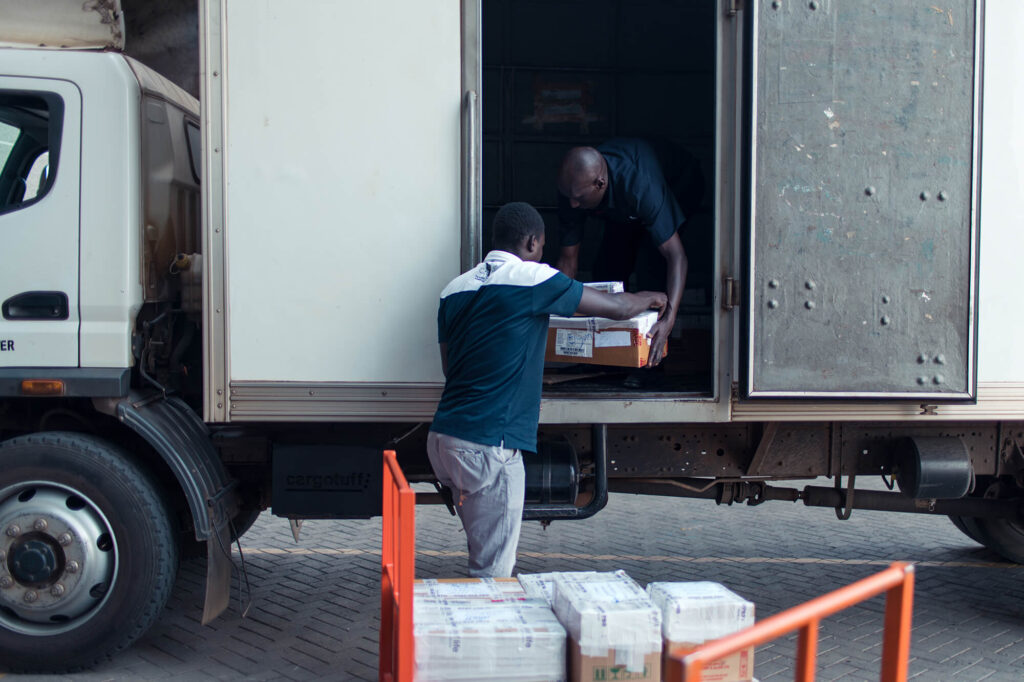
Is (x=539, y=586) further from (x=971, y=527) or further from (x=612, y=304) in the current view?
(x=971, y=527)

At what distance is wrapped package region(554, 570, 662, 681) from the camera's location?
8.58 ft

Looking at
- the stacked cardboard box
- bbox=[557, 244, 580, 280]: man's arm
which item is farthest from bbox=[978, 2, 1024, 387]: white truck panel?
the stacked cardboard box

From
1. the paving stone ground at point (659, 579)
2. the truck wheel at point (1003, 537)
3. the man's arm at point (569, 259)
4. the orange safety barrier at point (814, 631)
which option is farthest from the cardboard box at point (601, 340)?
the truck wheel at point (1003, 537)

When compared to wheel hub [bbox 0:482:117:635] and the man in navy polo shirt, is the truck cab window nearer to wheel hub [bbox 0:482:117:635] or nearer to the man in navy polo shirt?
wheel hub [bbox 0:482:117:635]

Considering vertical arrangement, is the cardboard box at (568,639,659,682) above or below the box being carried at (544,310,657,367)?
below

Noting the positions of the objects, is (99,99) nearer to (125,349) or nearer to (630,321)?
(125,349)

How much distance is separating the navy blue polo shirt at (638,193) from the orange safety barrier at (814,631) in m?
2.50

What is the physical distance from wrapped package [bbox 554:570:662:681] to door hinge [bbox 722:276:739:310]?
1.63m

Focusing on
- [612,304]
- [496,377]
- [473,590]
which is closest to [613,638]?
[473,590]

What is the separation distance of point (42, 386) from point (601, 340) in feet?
7.71

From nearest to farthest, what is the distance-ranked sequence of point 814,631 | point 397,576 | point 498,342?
point 814,631 < point 397,576 < point 498,342

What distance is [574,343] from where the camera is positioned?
4.10 metres

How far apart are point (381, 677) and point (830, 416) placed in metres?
2.21

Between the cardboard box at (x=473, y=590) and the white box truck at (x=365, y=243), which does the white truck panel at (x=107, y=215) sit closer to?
the white box truck at (x=365, y=243)
